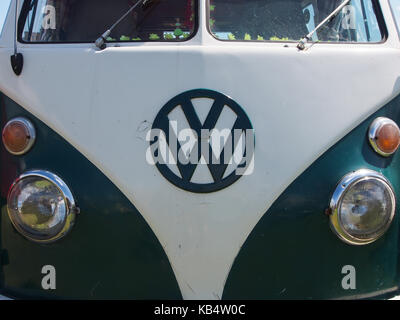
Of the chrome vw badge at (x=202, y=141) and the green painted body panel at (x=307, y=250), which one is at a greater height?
the chrome vw badge at (x=202, y=141)

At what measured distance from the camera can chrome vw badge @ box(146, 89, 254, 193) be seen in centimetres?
242

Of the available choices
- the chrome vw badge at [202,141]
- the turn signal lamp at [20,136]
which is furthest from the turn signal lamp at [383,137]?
the turn signal lamp at [20,136]

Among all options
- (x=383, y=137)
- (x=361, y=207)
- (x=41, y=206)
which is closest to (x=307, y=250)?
(x=361, y=207)

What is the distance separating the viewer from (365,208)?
2418 millimetres

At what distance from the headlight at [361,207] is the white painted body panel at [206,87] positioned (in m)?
0.21

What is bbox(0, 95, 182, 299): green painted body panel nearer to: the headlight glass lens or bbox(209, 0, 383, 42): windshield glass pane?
the headlight glass lens

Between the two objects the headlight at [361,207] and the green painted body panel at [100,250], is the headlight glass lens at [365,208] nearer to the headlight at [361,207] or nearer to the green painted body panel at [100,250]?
the headlight at [361,207]

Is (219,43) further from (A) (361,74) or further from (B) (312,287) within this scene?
(B) (312,287)

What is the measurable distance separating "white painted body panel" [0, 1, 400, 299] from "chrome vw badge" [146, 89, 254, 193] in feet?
0.13

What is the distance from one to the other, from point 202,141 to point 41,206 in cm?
77

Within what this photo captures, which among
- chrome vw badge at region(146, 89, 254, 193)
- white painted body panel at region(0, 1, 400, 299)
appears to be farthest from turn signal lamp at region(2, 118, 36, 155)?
chrome vw badge at region(146, 89, 254, 193)

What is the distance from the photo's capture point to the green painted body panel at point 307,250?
2432 millimetres

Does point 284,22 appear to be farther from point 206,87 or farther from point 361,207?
point 361,207

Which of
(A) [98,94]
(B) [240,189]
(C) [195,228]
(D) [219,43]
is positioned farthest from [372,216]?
(A) [98,94]
